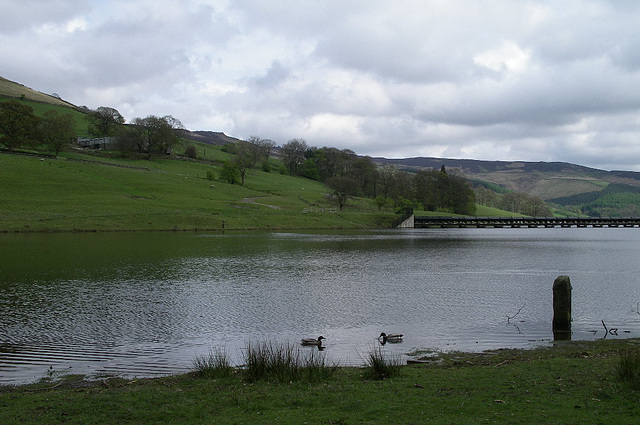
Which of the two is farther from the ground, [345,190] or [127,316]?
[345,190]

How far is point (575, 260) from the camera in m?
49.2

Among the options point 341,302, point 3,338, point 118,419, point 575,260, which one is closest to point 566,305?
point 341,302

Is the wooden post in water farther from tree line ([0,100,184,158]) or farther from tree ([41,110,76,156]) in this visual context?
tree ([41,110,76,156])

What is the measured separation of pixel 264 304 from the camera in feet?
87.6

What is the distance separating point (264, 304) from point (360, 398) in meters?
16.2

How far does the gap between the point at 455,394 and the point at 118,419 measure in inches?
268

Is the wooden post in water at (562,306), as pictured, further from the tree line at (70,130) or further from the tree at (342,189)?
the tree line at (70,130)

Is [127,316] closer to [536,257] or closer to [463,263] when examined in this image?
[463,263]

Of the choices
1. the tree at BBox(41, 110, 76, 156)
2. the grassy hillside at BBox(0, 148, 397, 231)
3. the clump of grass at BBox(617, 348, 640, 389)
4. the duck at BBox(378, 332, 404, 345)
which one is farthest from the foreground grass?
the tree at BBox(41, 110, 76, 156)

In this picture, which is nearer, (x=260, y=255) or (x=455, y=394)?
(x=455, y=394)

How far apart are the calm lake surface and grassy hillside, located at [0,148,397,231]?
34.2 metres

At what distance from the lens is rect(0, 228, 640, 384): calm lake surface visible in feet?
59.8

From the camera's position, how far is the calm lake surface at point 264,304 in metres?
18.2

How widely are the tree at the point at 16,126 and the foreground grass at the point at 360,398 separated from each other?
412ft
